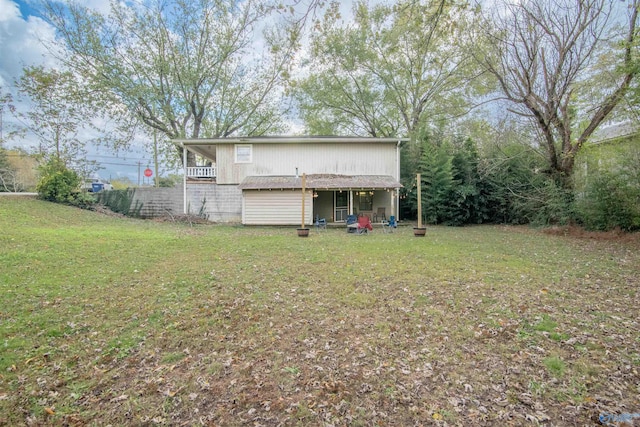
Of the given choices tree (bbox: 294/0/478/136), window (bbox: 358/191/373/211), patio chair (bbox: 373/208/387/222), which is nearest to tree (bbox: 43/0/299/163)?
tree (bbox: 294/0/478/136)

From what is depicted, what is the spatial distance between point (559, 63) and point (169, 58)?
20812 millimetres

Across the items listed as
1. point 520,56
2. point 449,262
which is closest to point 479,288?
point 449,262

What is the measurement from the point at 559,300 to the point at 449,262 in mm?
2603

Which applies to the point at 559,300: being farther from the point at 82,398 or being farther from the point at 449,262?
the point at 82,398

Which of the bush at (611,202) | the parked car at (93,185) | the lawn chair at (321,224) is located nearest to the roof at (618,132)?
the bush at (611,202)

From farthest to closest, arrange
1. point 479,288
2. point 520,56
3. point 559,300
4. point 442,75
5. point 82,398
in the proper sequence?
1. point 442,75
2. point 520,56
3. point 479,288
4. point 559,300
5. point 82,398

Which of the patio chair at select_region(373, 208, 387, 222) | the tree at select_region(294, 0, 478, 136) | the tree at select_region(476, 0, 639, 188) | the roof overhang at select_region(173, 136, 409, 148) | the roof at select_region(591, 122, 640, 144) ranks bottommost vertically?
the patio chair at select_region(373, 208, 387, 222)

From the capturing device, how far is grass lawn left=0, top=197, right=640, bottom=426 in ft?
8.27

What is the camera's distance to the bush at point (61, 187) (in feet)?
52.5

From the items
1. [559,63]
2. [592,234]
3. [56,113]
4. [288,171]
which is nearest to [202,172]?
[288,171]

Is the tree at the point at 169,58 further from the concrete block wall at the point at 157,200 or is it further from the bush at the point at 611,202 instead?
the bush at the point at 611,202

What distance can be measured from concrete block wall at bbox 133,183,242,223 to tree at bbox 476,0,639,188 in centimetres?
1368

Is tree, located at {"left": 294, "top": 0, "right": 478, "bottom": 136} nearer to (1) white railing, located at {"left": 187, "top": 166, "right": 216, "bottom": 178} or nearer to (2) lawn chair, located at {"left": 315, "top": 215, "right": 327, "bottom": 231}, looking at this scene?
(1) white railing, located at {"left": 187, "top": 166, "right": 216, "bottom": 178}

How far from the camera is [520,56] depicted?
12.1 metres
